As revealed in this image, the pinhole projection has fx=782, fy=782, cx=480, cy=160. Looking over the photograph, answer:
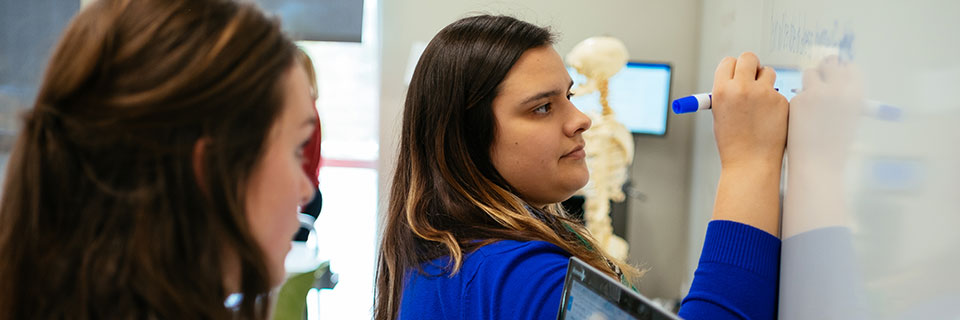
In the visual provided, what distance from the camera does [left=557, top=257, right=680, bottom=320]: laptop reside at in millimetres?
574

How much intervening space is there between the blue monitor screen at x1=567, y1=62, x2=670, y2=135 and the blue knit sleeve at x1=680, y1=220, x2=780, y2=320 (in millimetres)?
2744

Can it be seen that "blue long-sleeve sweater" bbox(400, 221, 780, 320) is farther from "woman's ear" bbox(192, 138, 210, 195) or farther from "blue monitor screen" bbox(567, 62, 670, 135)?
"blue monitor screen" bbox(567, 62, 670, 135)

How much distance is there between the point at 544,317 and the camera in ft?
2.75

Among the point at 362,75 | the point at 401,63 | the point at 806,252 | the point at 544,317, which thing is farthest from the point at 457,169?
the point at 362,75

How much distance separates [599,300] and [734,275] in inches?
11.7

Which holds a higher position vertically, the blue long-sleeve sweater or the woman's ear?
the woman's ear

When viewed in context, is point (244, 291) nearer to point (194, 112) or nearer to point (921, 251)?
point (194, 112)

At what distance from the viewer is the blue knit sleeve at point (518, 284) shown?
2.76ft

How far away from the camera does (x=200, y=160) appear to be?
1.85ft

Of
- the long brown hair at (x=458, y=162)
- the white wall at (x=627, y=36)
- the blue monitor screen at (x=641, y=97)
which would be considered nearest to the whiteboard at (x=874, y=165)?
the long brown hair at (x=458, y=162)

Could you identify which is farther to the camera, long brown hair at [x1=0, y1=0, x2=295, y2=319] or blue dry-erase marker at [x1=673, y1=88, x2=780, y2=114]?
blue dry-erase marker at [x1=673, y1=88, x2=780, y2=114]

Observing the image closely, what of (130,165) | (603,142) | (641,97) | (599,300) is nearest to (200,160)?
(130,165)

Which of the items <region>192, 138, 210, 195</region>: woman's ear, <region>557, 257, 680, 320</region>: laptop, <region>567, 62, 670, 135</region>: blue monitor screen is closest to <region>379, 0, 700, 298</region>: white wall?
<region>567, 62, 670, 135</region>: blue monitor screen

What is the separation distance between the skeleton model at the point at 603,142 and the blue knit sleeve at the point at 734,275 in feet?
6.87
